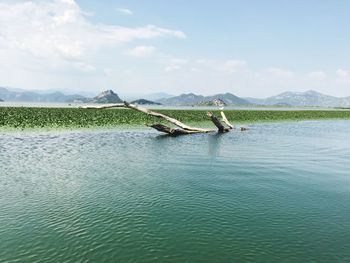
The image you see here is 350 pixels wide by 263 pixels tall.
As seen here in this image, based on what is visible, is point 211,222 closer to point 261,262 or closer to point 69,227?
point 261,262

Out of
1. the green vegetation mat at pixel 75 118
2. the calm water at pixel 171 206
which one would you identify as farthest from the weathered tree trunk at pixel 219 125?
the calm water at pixel 171 206

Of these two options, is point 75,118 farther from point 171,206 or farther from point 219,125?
point 171,206

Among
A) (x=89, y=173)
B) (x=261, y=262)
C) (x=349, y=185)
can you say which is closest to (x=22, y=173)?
(x=89, y=173)

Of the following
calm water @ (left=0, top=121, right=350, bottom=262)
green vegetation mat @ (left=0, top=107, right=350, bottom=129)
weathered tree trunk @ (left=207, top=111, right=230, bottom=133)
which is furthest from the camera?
green vegetation mat @ (left=0, top=107, right=350, bottom=129)

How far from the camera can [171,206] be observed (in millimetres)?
14445

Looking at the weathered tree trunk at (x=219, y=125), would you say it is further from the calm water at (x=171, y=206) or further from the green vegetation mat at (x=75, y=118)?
the calm water at (x=171, y=206)

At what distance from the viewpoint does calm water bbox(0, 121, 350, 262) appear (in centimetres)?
1031

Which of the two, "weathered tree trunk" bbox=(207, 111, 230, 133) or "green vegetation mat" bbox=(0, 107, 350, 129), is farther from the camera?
"green vegetation mat" bbox=(0, 107, 350, 129)

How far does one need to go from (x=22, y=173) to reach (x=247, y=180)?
14023 mm

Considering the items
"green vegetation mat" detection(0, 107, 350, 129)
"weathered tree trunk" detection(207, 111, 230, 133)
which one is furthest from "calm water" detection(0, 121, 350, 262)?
"green vegetation mat" detection(0, 107, 350, 129)

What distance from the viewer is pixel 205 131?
44.4m

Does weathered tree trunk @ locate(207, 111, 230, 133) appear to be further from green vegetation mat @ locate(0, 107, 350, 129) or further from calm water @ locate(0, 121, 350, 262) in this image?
calm water @ locate(0, 121, 350, 262)

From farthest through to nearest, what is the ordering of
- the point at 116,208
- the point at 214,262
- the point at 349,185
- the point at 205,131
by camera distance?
1. the point at 205,131
2. the point at 349,185
3. the point at 116,208
4. the point at 214,262

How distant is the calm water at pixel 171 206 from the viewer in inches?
406
